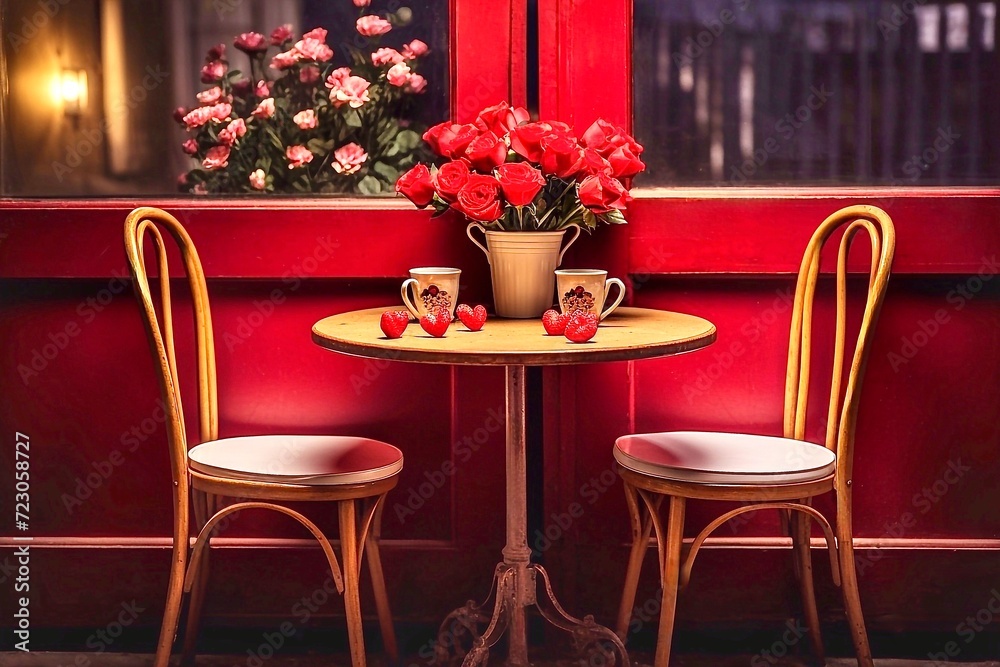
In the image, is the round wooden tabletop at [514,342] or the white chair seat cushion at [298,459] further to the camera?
the white chair seat cushion at [298,459]

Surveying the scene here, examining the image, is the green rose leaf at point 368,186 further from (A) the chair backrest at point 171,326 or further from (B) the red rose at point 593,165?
(B) the red rose at point 593,165

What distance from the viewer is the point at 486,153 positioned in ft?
6.50

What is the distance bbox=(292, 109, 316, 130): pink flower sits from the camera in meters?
2.44

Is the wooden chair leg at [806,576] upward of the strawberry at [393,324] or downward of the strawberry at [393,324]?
downward

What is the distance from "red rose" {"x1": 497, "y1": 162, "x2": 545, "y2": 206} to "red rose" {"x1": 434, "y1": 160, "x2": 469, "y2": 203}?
79mm

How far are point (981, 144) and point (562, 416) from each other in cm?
121

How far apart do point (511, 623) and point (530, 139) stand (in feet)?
3.32

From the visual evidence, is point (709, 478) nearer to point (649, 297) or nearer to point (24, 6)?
point (649, 297)

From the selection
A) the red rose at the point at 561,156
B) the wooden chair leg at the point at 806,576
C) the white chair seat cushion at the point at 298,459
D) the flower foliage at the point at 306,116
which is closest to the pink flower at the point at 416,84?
the flower foliage at the point at 306,116

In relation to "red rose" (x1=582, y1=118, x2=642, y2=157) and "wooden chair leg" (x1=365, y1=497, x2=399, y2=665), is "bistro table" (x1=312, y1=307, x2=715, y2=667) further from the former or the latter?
"red rose" (x1=582, y1=118, x2=642, y2=157)

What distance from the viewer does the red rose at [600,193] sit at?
6.44 ft

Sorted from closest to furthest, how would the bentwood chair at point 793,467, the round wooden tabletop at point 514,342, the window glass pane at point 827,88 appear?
1. the round wooden tabletop at point 514,342
2. the bentwood chair at point 793,467
3. the window glass pane at point 827,88

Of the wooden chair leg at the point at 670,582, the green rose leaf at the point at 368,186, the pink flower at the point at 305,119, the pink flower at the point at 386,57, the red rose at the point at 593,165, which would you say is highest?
the pink flower at the point at 386,57

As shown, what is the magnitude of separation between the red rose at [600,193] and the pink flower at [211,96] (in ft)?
3.35
